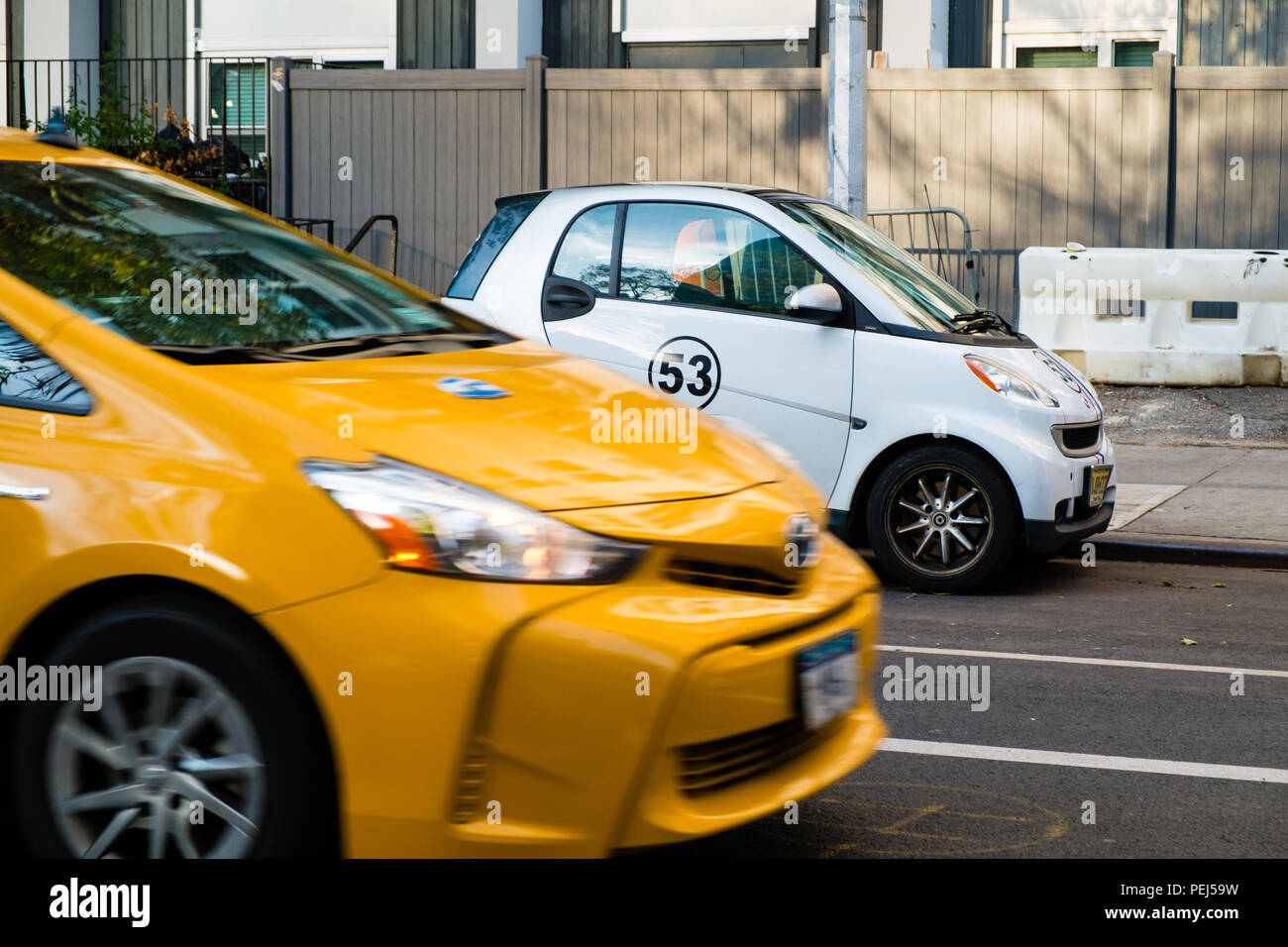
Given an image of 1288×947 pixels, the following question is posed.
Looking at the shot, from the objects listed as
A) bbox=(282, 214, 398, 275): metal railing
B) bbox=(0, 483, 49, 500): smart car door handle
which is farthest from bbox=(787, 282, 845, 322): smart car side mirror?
bbox=(282, 214, 398, 275): metal railing

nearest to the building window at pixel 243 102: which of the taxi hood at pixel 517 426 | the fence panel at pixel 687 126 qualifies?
the fence panel at pixel 687 126

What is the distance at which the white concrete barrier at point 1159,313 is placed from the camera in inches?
492

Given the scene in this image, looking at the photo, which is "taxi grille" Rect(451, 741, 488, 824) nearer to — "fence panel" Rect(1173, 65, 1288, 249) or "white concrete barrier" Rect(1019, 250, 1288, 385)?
"white concrete barrier" Rect(1019, 250, 1288, 385)

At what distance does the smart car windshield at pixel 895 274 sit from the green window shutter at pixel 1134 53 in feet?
35.1

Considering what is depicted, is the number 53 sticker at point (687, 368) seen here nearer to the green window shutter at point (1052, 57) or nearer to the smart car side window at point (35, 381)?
the smart car side window at point (35, 381)

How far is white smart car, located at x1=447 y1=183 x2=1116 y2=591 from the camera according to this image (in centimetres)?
716

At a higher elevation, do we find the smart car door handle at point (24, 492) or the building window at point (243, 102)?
the building window at point (243, 102)

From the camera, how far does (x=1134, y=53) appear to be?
17.5m

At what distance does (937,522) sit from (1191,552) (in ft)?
6.00

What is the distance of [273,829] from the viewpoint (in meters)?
2.96

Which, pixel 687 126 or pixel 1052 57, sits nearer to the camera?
pixel 687 126

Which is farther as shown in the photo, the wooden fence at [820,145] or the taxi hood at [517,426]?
the wooden fence at [820,145]
